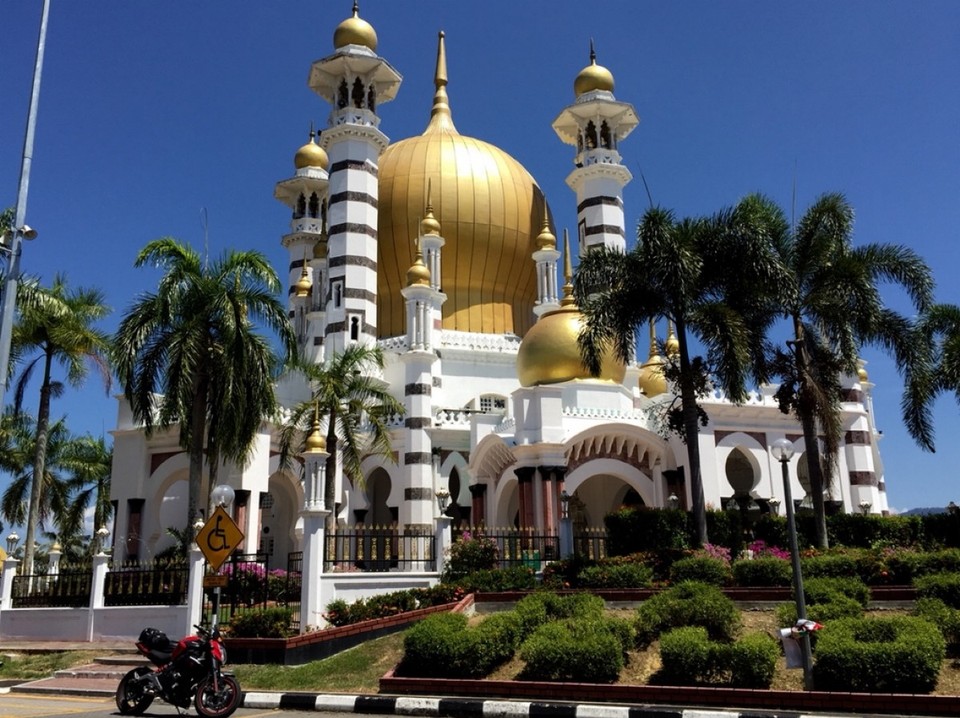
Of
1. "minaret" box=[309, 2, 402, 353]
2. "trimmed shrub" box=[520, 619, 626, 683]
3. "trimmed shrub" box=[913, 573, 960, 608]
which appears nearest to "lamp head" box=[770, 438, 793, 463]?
"trimmed shrub" box=[520, 619, 626, 683]

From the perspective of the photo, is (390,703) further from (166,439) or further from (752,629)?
(166,439)

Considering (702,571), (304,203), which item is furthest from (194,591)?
(304,203)

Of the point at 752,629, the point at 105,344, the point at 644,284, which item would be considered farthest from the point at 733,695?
the point at 105,344

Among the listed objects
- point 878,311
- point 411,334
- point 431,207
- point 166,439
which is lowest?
point 166,439

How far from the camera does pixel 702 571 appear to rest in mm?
18172

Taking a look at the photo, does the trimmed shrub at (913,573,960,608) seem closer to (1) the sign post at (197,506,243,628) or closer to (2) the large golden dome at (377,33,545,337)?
(1) the sign post at (197,506,243,628)

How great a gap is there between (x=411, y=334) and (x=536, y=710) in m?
26.4

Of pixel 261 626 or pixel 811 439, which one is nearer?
pixel 261 626

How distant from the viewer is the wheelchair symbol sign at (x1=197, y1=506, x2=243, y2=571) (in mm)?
13984

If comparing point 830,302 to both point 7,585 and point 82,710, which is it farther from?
point 7,585

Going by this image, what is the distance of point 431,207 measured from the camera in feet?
139

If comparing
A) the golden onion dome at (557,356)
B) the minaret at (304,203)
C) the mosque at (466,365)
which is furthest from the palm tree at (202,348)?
the minaret at (304,203)

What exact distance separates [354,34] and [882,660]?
38.2m

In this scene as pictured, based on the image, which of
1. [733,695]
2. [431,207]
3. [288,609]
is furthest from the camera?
[431,207]
